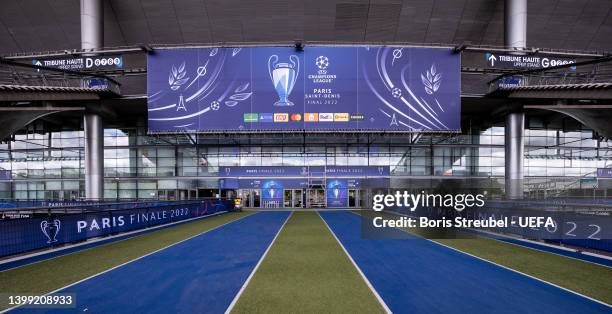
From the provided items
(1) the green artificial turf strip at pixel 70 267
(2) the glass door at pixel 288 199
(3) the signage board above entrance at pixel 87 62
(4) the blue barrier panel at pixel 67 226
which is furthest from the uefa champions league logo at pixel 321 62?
(2) the glass door at pixel 288 199

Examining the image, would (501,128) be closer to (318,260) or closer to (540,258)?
(540,258)

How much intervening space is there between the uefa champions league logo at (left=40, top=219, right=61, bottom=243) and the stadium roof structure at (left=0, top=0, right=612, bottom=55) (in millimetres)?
24937

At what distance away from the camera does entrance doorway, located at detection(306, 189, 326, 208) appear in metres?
40.2

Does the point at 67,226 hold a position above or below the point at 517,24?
below

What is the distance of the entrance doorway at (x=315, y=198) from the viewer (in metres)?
40.2

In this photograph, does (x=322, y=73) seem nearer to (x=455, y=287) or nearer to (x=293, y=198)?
(x=293, y=198)

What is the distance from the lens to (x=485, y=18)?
3173 centimetres

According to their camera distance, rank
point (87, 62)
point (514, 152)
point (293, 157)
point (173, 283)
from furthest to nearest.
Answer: point (293, 157) → point (514, 152) → point (87, 62) → point (173, 283)

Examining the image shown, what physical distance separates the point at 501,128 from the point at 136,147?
43.5 m

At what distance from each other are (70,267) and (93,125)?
25.0m

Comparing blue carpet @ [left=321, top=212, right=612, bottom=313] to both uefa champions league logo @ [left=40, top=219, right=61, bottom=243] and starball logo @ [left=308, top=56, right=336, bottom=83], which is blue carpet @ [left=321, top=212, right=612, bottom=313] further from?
starball logo @ [left=308, top=56, right=336, bottom=83]

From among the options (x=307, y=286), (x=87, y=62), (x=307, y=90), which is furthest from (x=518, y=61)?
(x=87, y=62)

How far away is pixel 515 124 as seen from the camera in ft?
98.5

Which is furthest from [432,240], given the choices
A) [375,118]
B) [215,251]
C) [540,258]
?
[375,118]
